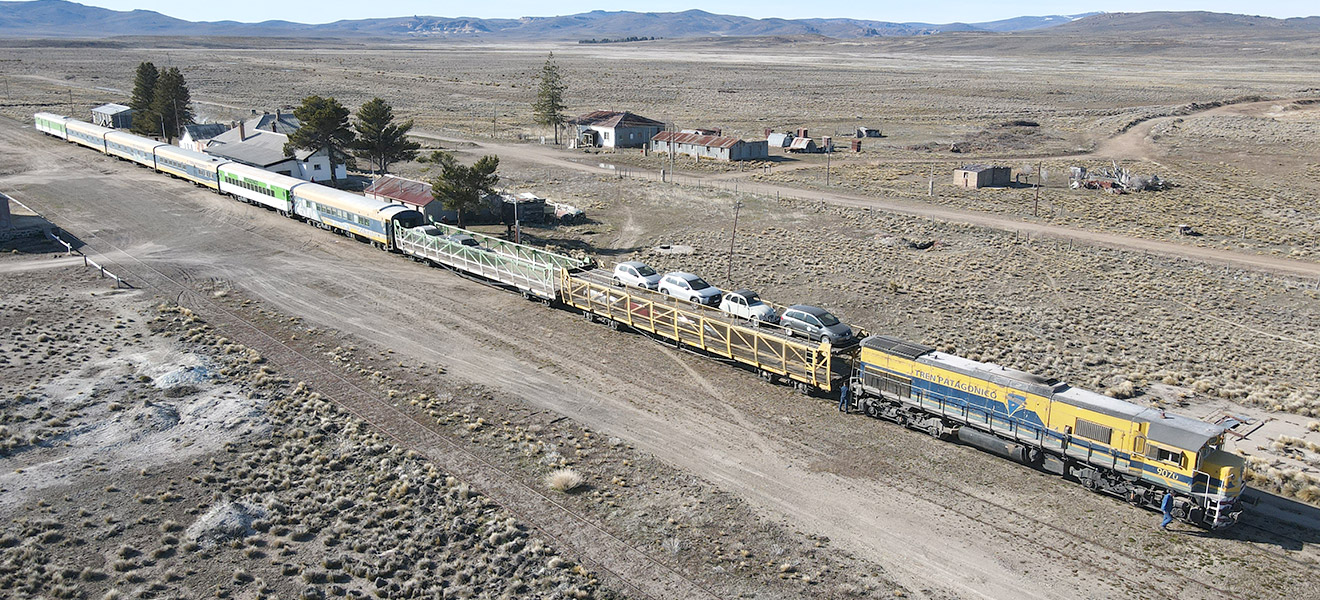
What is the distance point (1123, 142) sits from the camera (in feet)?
303

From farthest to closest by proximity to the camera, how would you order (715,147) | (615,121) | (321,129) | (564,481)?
(615,121) → (715,147) → (321,129) → (564,481)

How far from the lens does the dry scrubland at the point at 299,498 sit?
752 inches

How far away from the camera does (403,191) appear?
55.7 meters

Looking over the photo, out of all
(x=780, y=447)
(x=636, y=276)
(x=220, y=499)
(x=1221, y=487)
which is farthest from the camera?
(x=636, y=276)

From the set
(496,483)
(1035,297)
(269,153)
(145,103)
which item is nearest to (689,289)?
(496,483)

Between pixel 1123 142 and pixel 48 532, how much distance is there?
98392 mm

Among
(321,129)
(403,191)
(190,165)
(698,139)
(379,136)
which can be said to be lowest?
(403,191)

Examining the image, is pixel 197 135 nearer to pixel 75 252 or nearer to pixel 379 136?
pixel 379 136

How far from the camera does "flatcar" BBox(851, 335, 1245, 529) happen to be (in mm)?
21016

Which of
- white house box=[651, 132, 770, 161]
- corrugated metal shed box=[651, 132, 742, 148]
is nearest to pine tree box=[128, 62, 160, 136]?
corrugated metal shed box=[651, 132, 742, 148]

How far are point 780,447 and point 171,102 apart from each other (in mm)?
81523

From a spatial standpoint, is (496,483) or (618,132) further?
(618,132)

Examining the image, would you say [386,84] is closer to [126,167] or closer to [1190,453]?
[126,167]

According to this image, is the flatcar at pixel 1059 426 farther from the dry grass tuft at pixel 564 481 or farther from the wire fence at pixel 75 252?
the wire fence at pixel 75 252
